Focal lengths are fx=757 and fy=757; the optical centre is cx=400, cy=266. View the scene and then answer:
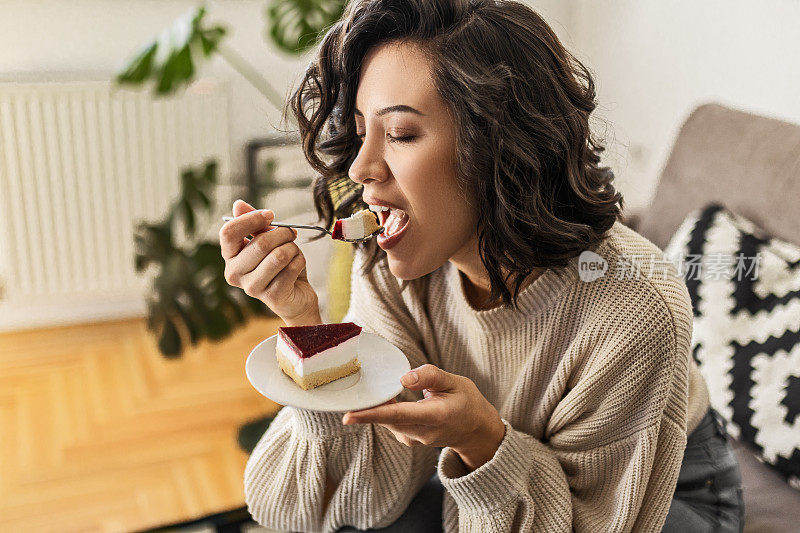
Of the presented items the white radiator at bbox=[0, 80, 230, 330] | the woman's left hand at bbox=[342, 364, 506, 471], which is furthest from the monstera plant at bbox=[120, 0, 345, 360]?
the woman's left hand at bbox=[342, 364, 506, 471]

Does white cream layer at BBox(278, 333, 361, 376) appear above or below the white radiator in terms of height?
above

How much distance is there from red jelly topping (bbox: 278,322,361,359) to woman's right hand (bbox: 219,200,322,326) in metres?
0.05

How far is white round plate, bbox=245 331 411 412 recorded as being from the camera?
0.85 m

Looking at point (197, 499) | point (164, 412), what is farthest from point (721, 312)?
point (164, 412)

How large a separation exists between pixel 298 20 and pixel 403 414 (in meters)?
1.65

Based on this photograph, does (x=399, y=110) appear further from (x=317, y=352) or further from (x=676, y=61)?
(x=676, y=61)

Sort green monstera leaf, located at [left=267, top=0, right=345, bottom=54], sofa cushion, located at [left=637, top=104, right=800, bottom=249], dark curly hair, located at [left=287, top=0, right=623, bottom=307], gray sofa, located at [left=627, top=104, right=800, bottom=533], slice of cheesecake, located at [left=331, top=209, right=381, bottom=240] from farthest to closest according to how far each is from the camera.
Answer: green monstera leaf, located at [left=267, top=0, right=345, bottom=54] → sofa cushion, located at [left=637, top=104, right=800, bottom=249] → gray sofa, located at [left=627, top=104, right=800, bottom=533] → slice of cheesecake, located at [left=331, top=209, right=381, bottom=240] → dark curly hair, located at [left=287, top=0, right=623, bottom=307]

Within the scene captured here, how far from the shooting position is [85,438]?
2.28 m

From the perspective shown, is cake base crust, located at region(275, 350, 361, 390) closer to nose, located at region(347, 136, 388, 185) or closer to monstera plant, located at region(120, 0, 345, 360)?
nose, located at region(347, 136, 388, 185)

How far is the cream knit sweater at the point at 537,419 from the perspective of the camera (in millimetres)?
1041

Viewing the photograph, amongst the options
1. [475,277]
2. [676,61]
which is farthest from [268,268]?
[676,61]

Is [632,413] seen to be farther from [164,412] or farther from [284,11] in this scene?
[164,412]

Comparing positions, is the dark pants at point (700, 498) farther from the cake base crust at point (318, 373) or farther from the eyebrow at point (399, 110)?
the eyebrow at point (399, 110)

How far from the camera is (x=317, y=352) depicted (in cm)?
96
